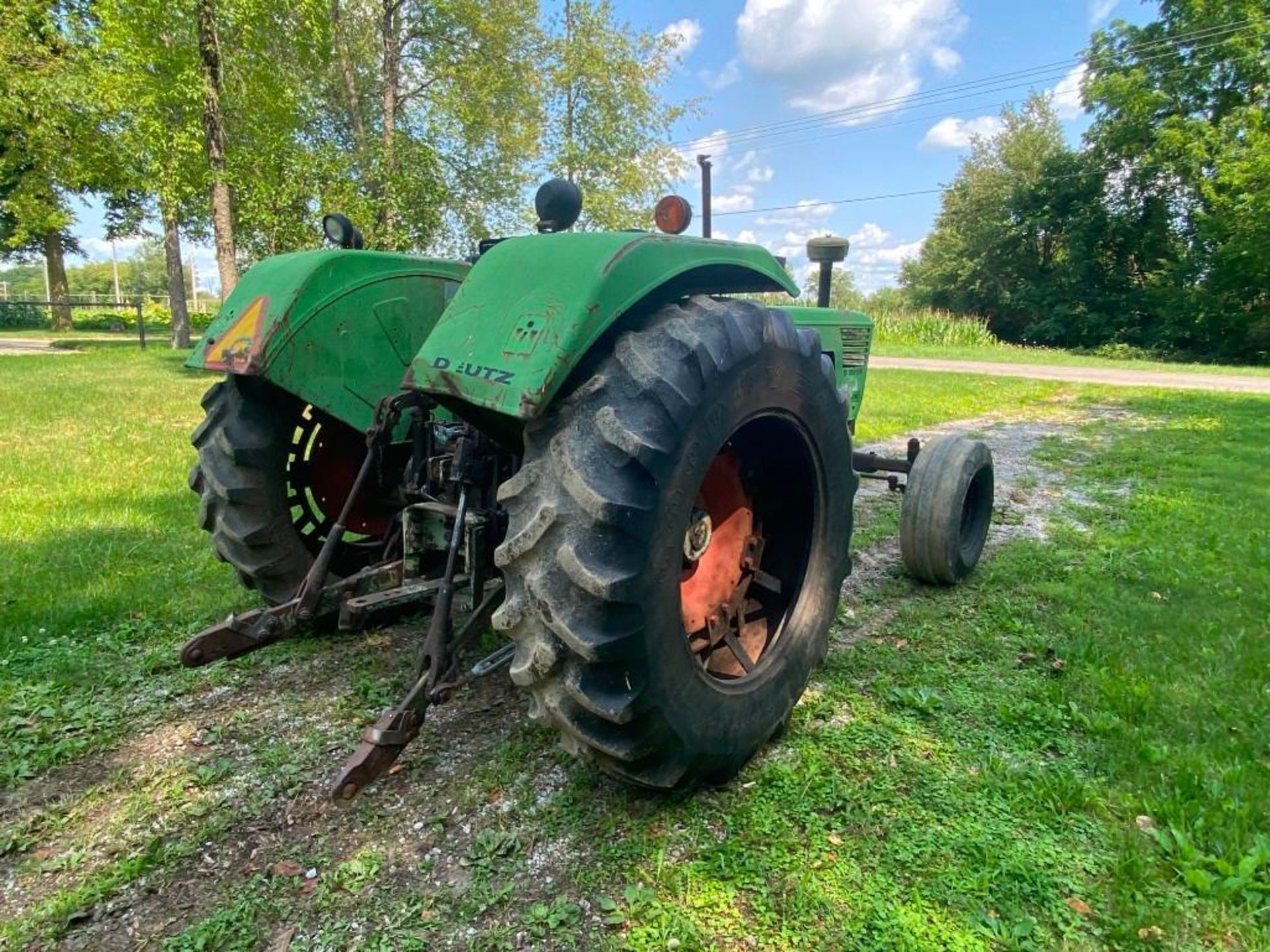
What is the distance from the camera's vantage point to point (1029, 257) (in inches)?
1331

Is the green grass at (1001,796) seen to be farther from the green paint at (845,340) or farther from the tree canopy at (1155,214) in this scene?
the tree canopy at (1155,214)

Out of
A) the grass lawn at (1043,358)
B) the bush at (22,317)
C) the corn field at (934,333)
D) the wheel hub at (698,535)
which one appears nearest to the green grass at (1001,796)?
the wheel hub at (698,535)

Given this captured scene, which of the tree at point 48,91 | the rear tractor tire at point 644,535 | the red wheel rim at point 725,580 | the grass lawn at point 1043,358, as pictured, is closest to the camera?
the rear tractor tire at point 644,535

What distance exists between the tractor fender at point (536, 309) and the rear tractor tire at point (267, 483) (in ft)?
3.50

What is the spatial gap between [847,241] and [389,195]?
953 cm

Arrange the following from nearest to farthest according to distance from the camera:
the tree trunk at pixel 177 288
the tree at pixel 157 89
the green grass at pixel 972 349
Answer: the tree at pixel 157 89 → the tree trunk at pixel 177 288 → the green grass at pixel 972 349

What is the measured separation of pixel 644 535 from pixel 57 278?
34.3m

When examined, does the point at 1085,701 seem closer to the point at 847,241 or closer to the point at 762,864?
the point at 762,864

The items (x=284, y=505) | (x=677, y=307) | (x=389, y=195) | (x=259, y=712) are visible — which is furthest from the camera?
(x=389, y=195)

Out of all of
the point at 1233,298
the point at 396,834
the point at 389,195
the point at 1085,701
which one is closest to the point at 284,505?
the point at 396,834

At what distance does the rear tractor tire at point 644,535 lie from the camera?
5.63 feet

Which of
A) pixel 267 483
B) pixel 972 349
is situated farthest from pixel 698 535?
pixel 972 349

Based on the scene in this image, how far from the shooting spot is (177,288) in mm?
20234

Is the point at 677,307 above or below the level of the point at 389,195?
below
